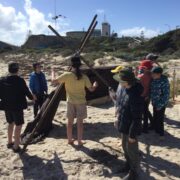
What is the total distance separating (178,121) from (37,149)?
11.3 ft

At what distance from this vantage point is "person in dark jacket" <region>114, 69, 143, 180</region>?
5.41m

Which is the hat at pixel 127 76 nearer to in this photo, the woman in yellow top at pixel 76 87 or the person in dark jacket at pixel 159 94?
the woman in yellow top at pixel 76 87

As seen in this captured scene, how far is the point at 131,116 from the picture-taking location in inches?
220

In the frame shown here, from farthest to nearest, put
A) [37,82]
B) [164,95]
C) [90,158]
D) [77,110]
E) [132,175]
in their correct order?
[37,82]
[164,95]
[77,110]
[90,158]
[132,175]

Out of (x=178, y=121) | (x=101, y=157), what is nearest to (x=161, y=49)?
(x=178, y=121)

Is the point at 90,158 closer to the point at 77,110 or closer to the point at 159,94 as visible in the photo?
the point at 77,110

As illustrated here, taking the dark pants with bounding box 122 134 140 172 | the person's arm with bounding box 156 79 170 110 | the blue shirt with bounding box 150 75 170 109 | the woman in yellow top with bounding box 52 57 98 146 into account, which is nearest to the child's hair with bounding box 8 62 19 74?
the woman in yellow top with bounding box 52 57 98 146

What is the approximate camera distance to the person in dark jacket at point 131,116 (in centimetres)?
541

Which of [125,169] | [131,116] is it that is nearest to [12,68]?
[131,116]

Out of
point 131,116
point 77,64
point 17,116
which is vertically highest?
point 77,64

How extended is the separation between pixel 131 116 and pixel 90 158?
149cm

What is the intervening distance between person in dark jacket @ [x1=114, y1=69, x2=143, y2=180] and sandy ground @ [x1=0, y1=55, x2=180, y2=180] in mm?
458

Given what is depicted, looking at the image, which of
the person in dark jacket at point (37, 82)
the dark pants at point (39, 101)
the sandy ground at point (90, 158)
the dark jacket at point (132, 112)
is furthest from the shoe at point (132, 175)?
the dark pants at point (39, 101)

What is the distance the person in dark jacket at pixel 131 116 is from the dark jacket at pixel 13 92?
1934mm
